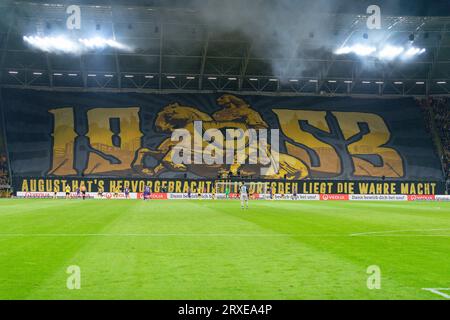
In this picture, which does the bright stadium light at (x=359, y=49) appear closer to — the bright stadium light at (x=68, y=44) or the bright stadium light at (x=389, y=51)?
the bright stadium light at (x=389, y=51)

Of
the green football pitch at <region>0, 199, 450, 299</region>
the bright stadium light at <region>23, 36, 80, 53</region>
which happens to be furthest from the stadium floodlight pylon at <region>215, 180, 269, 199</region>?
the green football pitch at <region>0, 199, 450, 299</region>

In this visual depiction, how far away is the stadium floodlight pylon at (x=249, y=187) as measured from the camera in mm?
57156

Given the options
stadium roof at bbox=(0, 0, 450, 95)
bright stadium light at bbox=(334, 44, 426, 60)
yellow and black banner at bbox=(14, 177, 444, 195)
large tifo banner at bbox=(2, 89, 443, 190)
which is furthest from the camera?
large tifo banner at bbox=(2, 89, 443, 190)

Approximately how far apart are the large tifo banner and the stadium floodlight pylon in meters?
1.25

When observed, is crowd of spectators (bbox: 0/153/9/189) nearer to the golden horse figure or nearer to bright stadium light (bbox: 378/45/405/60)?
the golden horse figure

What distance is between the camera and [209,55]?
199 ft

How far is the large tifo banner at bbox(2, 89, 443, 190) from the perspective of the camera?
58625 millimetres

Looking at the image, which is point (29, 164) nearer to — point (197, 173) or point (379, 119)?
point (197, 173)

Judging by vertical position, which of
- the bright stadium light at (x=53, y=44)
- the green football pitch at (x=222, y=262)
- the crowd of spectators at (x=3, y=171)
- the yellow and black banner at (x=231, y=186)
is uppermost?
the bright stadium light at (x=53, y=44)

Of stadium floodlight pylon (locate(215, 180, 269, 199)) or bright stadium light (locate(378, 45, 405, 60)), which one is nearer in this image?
bright stadium light (locate(378, 45, 405, 60))

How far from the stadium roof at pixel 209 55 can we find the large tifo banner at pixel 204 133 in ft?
6.44

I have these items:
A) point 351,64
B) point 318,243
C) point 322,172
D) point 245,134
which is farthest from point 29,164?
point 318,243

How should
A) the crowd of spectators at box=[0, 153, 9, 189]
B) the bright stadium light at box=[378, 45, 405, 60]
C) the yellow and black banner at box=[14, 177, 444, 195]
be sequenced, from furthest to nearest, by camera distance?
the bright stadium light at box=[378, 45, 405, 60] < the yellow and black banner at box=[14, 177, 444, 195] < the crowd of spectators at box=[0, 153, 9, 189]

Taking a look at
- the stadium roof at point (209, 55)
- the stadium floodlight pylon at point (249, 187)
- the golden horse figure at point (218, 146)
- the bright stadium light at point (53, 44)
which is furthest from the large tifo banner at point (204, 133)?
the bright stadium light at point (53, 44)
